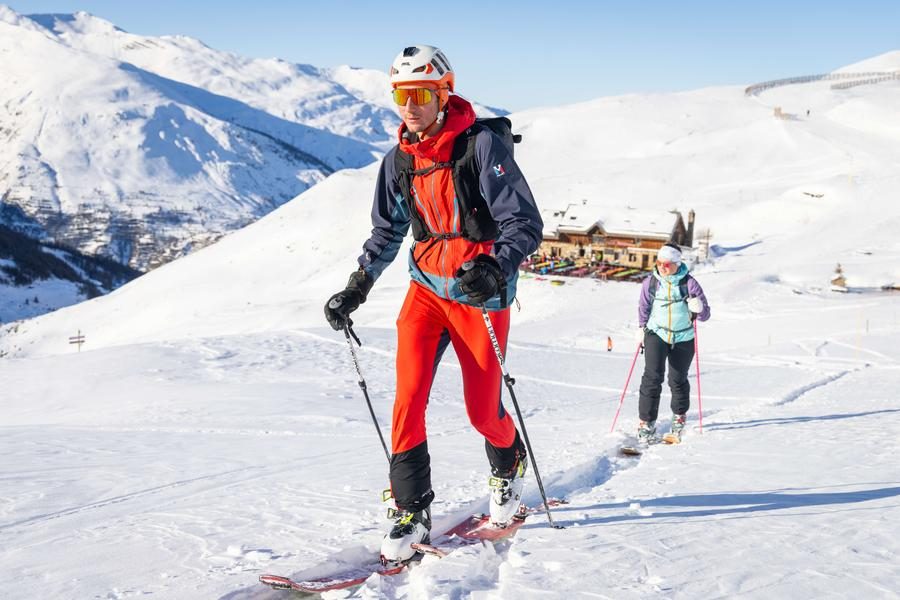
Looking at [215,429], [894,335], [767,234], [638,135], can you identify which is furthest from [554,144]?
[215,429]

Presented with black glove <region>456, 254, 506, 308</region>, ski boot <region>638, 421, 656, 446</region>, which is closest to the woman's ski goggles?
black glove <region>456, 254, 506, 308</region>

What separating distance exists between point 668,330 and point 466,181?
4993 mm

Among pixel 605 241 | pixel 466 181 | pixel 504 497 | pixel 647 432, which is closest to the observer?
pixel 466 181

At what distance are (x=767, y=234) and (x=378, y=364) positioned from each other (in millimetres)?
57891

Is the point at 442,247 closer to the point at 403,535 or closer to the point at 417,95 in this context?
the point at 417,95

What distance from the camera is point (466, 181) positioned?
4207 millimetres

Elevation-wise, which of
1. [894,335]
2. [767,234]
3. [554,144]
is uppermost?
[554,144]

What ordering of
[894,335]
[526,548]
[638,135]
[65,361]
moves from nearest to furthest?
[526,548], [65,361], [894,335], [638,135]

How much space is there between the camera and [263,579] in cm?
378

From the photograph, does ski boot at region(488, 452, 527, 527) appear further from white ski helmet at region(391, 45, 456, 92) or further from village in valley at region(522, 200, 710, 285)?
village in valley at region(522, 200, 710, 285)

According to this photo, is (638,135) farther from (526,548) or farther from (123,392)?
(526,548)

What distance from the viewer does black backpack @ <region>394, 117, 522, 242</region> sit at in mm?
4199

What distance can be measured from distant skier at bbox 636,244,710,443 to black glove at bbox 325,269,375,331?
442 cm

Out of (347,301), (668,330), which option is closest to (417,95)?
(347,301)
